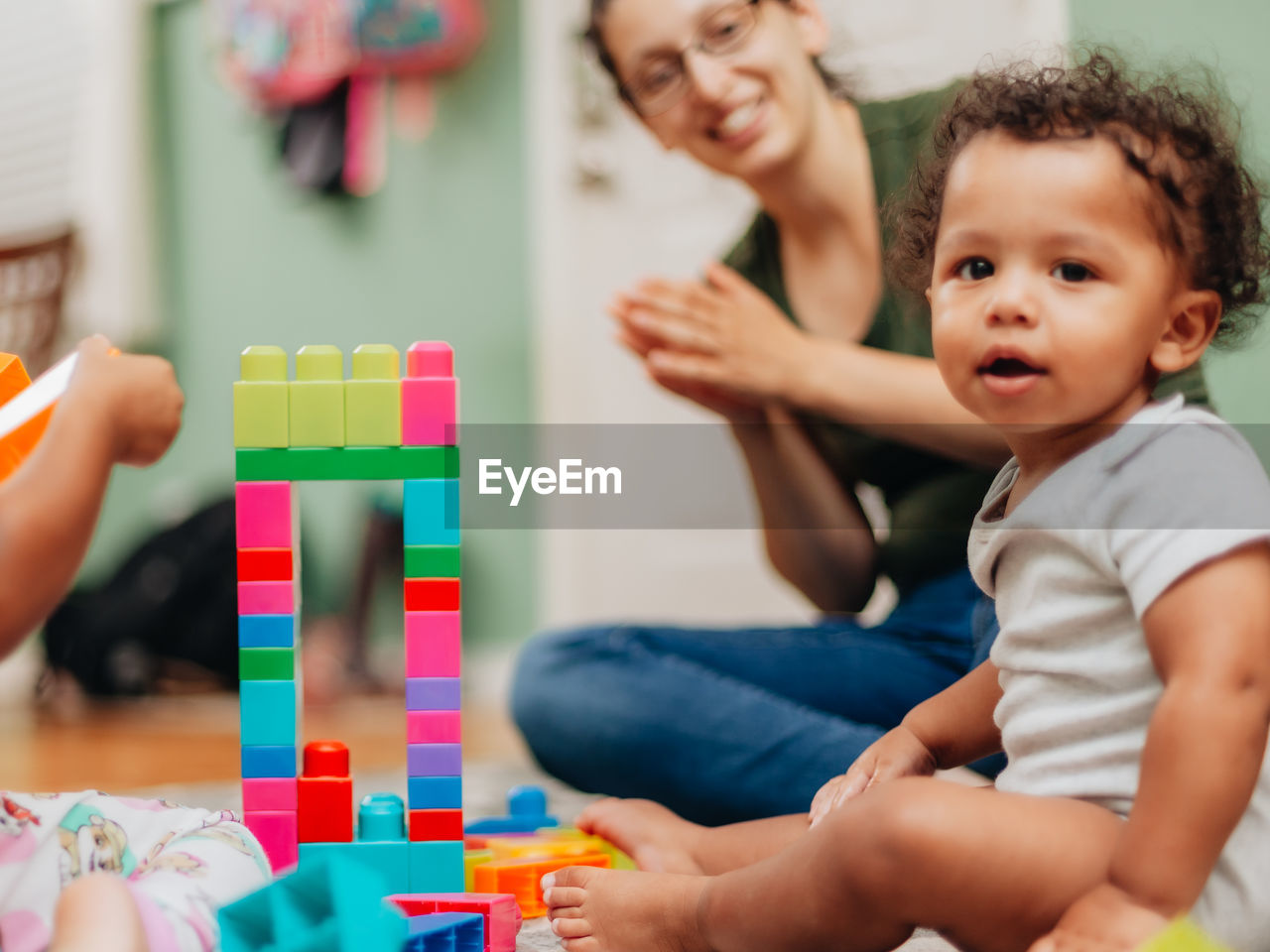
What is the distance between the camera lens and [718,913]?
0.58 meters

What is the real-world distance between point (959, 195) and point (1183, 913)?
0.32 m

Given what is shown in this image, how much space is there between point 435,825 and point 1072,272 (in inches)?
17.1

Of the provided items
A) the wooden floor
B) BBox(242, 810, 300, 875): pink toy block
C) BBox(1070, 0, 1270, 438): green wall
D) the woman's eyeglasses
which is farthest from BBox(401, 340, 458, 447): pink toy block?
the wooden floor

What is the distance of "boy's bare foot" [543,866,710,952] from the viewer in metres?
0.61

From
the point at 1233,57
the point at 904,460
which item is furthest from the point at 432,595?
the point at 1233,57

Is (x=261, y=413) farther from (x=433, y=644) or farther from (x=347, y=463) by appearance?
(x=433, y=644)

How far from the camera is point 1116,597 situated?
1.76 ft

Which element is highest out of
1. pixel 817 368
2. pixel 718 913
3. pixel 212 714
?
pixel 817 368

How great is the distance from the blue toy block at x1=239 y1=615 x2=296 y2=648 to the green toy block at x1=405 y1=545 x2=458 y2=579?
0.07 meters

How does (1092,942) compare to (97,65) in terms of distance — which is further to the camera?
(97,65)

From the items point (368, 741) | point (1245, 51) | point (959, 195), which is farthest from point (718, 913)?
point (368, 741)

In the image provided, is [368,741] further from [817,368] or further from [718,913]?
[718,913]

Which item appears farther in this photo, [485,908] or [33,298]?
[33,298]

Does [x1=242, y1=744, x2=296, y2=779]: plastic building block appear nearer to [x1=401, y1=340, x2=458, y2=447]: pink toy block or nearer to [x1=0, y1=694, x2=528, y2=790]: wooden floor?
[x1=401, y1=340, x2=458, y2=447]: pink toy block
